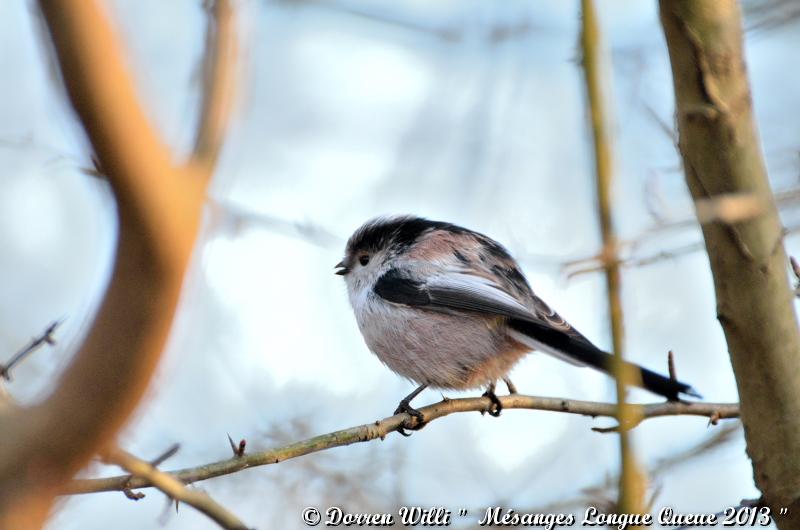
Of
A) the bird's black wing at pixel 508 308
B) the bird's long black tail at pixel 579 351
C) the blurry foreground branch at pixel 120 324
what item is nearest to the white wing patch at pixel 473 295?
the bird's black wing at pixel 508 308

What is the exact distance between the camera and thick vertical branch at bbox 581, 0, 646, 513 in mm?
1760

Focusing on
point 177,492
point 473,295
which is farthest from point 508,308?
point 177,492

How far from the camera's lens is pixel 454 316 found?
475 centimetres

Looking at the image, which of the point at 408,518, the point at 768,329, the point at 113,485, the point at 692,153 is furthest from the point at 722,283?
the point at 408,518

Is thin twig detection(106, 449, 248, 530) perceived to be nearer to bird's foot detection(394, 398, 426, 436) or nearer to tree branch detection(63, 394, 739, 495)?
tree branch detection(63, 394, 739, 495)

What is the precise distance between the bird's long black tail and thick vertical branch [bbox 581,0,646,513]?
1.65 m

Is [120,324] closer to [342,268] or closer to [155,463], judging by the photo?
[155,463]

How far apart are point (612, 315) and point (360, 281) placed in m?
3.67

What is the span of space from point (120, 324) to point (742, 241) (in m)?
1.78

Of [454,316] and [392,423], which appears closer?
[392,423]

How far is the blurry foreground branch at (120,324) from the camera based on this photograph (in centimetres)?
154

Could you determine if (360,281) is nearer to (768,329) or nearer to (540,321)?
(540,321)

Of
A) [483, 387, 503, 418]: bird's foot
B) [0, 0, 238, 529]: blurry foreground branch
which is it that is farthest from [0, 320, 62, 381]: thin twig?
[483, 387, 503, 418]: bird's foot

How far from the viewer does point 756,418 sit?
282 centimetres
